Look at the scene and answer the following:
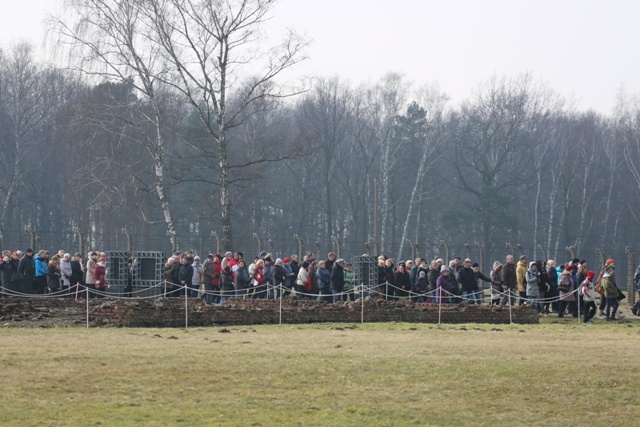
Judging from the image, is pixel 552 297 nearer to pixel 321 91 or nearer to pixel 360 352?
pixel 360 352

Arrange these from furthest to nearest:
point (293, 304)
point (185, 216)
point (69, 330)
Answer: point (185, 216)
point (293, 304)
point (69, 330)

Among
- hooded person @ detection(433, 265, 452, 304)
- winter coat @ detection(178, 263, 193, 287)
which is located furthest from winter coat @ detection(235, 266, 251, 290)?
hooded person @ detection(433, 265, 452, 304)

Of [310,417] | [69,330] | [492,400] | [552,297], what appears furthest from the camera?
[552,297]

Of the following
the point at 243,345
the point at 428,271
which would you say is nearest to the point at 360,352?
the point at 243,345

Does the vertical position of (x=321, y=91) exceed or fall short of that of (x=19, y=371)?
it exceeds it

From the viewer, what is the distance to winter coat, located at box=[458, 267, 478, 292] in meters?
31.4

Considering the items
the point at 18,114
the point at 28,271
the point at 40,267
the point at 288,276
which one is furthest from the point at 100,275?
the point at 18,114

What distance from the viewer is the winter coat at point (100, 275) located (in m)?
30.7

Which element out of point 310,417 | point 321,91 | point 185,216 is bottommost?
point 310,417

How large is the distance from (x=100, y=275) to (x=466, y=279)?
9.61 metres

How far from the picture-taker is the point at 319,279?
30.5 meters

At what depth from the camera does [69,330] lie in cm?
2288

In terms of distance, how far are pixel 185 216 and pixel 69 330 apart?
48.1 metres

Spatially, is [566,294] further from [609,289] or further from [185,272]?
[185,272]
